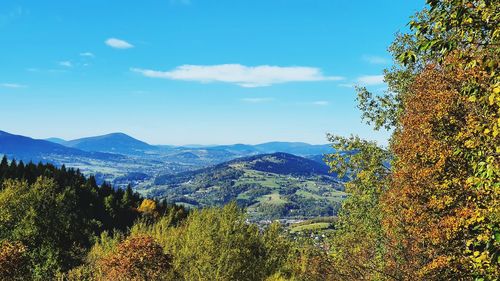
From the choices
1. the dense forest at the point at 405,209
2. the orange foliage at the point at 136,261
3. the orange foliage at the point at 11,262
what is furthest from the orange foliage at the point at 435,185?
the orange foliage at the point at 11,262

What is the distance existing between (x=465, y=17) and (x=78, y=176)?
5444 inches

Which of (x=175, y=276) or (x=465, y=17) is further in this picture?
(x=175, y=276)

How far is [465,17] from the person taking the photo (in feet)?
27.7

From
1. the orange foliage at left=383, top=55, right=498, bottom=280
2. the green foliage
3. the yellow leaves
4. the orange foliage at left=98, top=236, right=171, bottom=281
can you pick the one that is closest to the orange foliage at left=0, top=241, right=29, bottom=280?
the orange foliage at left=98, top=236, right=171, bottom=281

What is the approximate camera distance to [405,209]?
63.9 feet

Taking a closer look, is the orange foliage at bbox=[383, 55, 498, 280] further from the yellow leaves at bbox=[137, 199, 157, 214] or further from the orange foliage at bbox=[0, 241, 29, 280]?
the yellow leaves at bbox=[137, 199, 157, 214]

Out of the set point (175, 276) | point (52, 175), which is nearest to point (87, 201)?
point (52, 175)

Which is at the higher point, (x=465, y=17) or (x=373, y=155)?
(x=465, y=17)

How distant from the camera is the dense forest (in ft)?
29.8

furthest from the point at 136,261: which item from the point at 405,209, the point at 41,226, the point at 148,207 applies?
the point at 148,207

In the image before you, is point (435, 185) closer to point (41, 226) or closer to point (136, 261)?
point (136, 261)

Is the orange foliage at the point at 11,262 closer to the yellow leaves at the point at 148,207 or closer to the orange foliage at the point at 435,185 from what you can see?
the orange foliage at the point at 435,185

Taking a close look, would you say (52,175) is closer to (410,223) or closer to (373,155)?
(373,155)

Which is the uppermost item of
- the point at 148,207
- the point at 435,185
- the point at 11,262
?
the point at 435,185
